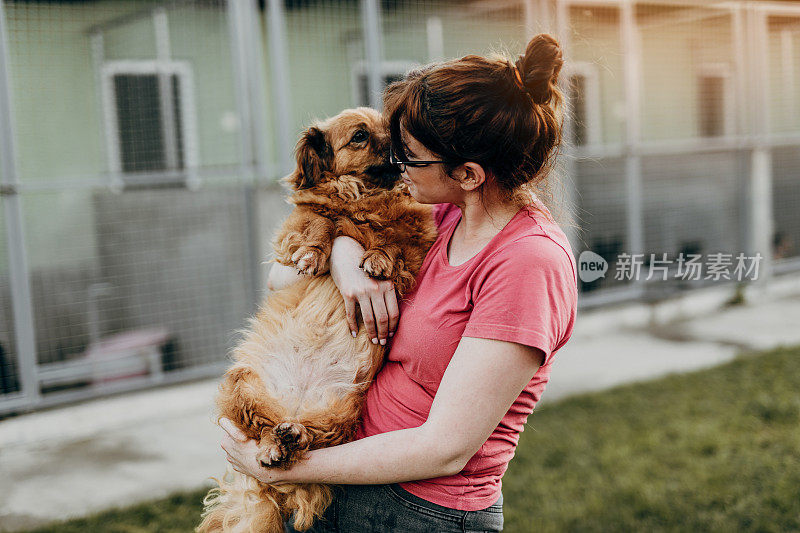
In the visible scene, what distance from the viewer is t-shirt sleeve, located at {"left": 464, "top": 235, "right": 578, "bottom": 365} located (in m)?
1.42

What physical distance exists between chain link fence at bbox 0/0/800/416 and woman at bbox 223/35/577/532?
9.10ft

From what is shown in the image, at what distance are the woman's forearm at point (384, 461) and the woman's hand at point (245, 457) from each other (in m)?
0.05

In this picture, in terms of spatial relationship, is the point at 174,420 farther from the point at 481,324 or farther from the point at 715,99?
the point at 715,99

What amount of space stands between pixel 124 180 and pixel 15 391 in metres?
1.60

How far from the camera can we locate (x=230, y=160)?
26.4 feet

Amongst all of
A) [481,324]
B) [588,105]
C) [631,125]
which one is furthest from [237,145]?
[481,324]

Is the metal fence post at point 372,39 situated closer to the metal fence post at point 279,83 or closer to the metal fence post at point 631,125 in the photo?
the metal fence post at point 279,83

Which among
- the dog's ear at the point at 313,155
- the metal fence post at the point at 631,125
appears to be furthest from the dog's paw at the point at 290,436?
the metal fence post at the point at 631,125

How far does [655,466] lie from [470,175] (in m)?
3.42

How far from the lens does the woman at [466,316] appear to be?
1447mm

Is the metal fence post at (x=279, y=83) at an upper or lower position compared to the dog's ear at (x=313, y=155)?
upper

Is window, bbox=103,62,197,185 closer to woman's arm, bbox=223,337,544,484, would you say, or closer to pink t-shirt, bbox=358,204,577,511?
pink t-shirt, bbox=358,204,577,511

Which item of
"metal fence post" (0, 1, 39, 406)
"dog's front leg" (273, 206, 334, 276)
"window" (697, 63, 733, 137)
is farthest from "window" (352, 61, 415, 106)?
"dog's front leg" (273, 206, 334, 276)

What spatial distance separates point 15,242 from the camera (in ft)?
15.6
